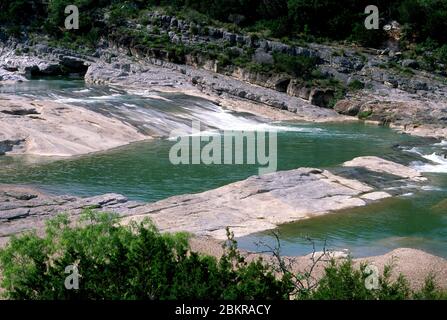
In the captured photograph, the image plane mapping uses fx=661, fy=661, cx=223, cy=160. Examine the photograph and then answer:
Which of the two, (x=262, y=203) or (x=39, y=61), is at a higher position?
(x=39, y=61)

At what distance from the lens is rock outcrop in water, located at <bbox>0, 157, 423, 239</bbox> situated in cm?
2795

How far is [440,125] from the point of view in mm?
56344

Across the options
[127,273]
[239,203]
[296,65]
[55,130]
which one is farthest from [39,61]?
[127,273]

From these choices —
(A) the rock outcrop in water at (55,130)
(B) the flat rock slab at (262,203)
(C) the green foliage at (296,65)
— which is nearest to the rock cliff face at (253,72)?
(C) the green foliage at (296,65)

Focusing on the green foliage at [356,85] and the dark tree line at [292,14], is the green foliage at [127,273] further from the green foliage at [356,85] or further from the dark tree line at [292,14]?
the dark tree line at [292,14]

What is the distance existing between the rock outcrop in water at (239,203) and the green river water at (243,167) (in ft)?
4.00

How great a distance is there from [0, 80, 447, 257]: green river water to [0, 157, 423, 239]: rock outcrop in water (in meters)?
1.22

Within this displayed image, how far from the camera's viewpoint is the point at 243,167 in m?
40.0

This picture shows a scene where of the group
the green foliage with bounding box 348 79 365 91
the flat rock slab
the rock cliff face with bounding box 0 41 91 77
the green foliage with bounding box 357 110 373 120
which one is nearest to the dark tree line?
the rock cliff face with bounding box 0 41 91 77

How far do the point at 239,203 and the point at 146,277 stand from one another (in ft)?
49.4

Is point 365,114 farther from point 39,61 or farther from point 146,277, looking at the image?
point 146,277

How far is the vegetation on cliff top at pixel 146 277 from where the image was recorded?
52.1ft
